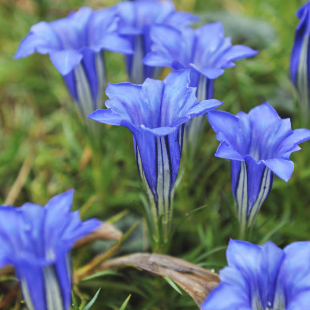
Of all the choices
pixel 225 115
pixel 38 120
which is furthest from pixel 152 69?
pixel 38 120

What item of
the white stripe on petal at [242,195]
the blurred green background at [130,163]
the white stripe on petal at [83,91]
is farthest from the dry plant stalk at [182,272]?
the white stripe on petal at [83,91]

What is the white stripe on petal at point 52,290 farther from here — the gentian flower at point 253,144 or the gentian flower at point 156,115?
the gentian flower at point 253,144

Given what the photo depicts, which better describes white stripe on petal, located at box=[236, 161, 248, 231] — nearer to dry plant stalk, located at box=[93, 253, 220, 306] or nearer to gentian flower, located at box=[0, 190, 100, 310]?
dry plant stalk, located at box=[93, 253, 220, 306]

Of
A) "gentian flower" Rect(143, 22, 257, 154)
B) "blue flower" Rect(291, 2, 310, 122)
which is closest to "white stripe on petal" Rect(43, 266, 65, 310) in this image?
"gentian flower" Rect(143, 22, 257, 154)

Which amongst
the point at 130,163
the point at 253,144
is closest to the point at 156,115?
the point at 253,144

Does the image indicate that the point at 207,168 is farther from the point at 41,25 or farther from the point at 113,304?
the point at 41,25

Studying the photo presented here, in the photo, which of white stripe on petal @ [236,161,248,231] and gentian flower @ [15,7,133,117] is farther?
gentian flower @ [15,7,133,117]
